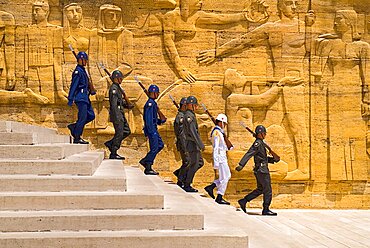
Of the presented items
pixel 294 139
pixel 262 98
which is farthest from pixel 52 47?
pixel 294 139

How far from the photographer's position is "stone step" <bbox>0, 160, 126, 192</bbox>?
5.11 metres

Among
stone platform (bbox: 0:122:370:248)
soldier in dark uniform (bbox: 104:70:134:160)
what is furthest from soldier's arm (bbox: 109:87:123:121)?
stone platform (bbox: 0:122:370:248)

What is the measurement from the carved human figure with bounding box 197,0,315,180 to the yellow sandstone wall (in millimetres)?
22

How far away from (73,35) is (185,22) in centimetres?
242

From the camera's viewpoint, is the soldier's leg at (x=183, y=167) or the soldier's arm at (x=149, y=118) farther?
the soldier's arm at (x=149, y=118)

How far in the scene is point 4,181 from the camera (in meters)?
5.09

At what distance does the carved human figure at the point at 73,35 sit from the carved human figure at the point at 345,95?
502 cm

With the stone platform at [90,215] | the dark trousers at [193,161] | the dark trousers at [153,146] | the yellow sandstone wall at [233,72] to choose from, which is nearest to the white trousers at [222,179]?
the dark trousers at [193,161]

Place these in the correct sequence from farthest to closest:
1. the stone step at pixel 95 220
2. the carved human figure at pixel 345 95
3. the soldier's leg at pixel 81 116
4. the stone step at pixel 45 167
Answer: the carved human figure at pixel 345 95, the soldier's leg at pixel 81 116, the stone step at pixel 45 167, the stone step at pixel 95 220

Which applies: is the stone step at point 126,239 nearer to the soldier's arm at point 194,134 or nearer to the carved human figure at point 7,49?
the soldier's arm at point 194,134

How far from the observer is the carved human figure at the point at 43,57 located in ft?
39.1

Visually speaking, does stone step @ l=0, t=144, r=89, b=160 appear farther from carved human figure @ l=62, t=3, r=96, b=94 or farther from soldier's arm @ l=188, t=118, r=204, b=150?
carved human figure @ l=62, t=3, r=96, b=94

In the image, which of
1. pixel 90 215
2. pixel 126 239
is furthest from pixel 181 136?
pixel 126 239

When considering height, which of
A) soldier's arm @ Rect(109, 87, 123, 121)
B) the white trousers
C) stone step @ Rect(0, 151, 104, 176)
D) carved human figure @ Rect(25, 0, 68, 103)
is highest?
carved human figure @ Rect(25, 0, 68, 103)
